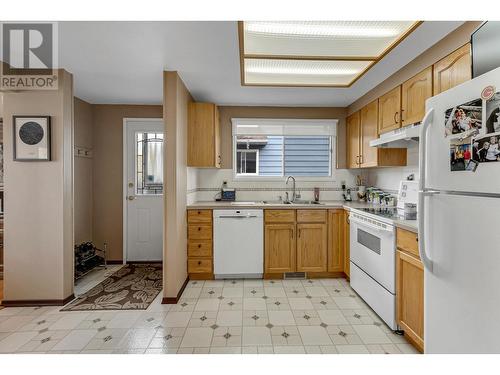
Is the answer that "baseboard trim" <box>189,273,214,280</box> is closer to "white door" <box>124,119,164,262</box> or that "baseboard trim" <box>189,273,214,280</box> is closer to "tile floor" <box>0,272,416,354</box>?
"tile floor" <box>0,272,416,354</box>

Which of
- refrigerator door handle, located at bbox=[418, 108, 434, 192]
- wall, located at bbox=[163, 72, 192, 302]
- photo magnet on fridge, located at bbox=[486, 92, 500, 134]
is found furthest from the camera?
wall, located at bbox=[163, 72, 192, 302]

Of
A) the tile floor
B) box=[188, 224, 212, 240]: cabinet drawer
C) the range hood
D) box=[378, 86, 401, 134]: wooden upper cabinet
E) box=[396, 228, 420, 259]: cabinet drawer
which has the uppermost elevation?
box=[378, 86, 401, 134]: wooden upper cabinet

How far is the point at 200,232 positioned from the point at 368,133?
247 cm

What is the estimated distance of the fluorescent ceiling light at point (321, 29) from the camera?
6.17ft

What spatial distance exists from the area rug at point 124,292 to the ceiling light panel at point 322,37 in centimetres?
273

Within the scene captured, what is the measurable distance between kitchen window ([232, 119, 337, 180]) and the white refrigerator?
2.48 m

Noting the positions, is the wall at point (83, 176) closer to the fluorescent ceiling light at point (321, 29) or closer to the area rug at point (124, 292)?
the area rug at point (124, 292)

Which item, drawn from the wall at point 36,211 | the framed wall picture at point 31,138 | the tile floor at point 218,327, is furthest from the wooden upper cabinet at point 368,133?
the framed wall picture at point 31,138

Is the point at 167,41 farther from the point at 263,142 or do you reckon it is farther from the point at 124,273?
the point at 124,273

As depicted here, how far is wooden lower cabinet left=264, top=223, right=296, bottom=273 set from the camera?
3189 millimetres

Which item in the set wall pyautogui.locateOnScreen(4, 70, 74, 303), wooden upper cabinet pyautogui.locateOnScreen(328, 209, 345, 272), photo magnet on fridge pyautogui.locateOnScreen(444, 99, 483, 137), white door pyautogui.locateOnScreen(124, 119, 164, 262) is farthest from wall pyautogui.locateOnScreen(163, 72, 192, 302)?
photo magnet on fridge pyautogui.locateOnScreen(444, 99, 483, 137)

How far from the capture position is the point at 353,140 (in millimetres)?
3578

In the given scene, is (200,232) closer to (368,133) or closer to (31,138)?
(31,138)

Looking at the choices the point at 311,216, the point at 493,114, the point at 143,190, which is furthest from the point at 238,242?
the point at 493,114
